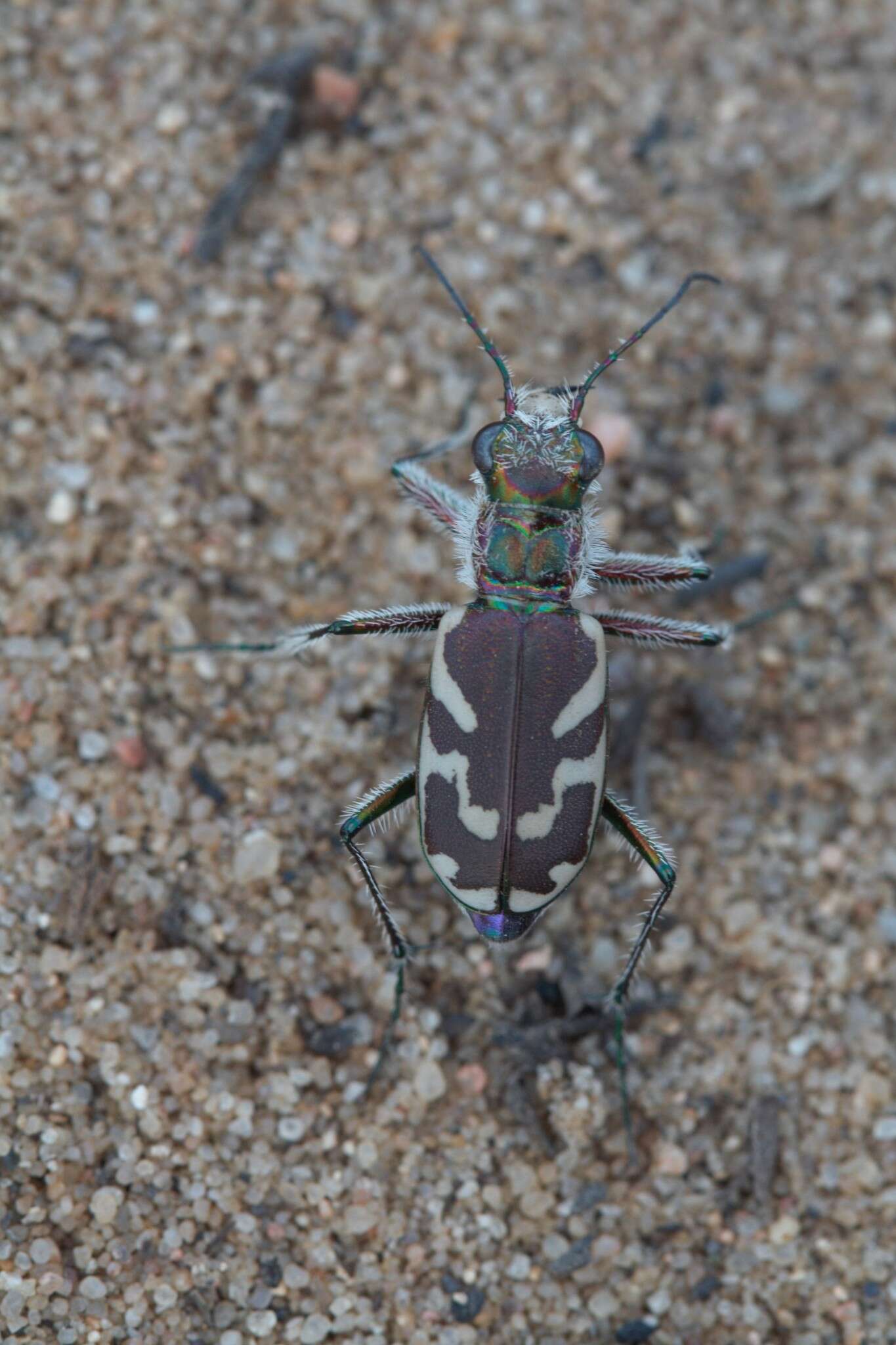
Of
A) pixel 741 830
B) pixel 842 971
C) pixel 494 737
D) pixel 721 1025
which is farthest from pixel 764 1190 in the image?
pixel 494 737

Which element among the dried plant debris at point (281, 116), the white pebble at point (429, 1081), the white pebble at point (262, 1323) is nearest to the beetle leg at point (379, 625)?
the white pebble at point (429, 1081)

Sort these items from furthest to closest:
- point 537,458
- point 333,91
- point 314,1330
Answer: point 333,91, point 537,458, point 314,1330

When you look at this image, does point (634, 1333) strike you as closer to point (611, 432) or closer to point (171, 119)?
point (611, 432)

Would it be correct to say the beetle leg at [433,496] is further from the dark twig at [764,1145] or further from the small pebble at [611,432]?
the dark twig at [764,1145]

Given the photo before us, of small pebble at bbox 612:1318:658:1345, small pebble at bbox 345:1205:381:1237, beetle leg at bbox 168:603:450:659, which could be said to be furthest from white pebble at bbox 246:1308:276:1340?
beetle leg at bbox 168:603:450:659

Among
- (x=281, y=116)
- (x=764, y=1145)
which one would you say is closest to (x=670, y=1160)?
(x=764, y=1145)

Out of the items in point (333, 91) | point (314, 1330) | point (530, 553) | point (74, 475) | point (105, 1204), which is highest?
point (333, 91)
